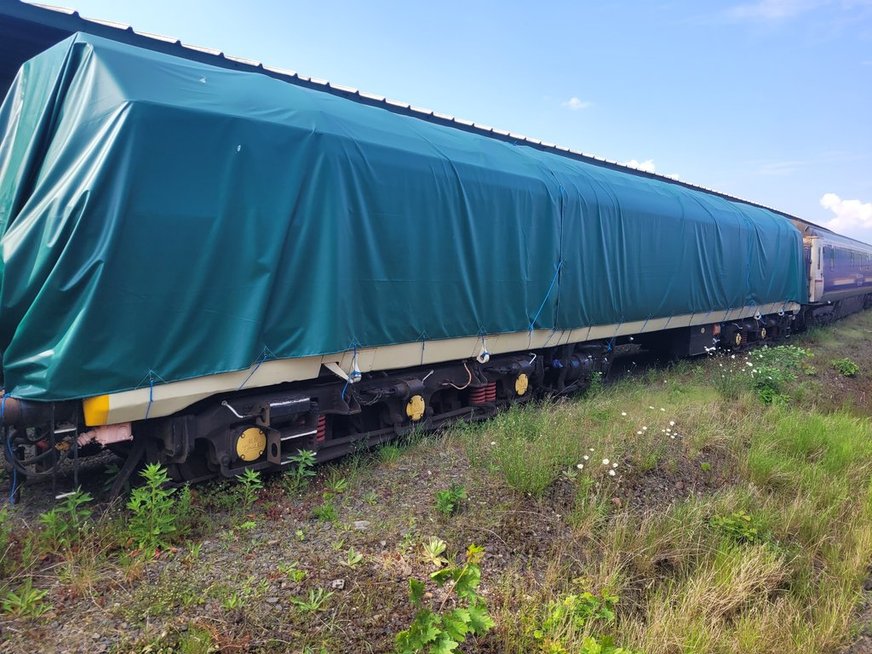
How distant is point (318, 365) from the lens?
197 inches

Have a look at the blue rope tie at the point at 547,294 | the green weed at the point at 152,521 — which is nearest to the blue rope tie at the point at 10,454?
the green weed at the point at 152,521

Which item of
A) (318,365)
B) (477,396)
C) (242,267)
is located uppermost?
(242,267)

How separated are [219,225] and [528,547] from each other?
3.29m

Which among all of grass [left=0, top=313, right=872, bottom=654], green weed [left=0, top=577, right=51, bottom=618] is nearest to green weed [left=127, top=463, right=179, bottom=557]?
grass [left=0, top=313, right=872, bottom=654]

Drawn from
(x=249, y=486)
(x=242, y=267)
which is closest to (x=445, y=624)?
(x=249, y=486)

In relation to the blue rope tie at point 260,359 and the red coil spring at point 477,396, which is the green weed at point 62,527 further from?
the red coil spring at point 477,396

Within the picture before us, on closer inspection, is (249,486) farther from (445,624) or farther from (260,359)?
(445,624)

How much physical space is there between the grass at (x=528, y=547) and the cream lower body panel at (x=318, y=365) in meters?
0.78

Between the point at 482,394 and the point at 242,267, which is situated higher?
the point at 242,267

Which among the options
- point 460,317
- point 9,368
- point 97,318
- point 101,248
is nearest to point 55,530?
point 9,368

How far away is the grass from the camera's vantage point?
3.13 m

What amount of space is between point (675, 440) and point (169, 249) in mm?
5419

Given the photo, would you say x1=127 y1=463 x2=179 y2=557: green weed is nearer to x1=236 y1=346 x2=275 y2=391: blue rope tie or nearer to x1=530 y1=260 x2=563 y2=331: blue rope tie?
x1=236 y1=346 x2=275 y2=391: blue rope tie

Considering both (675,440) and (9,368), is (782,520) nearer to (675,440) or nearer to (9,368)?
Result: (675,440)
